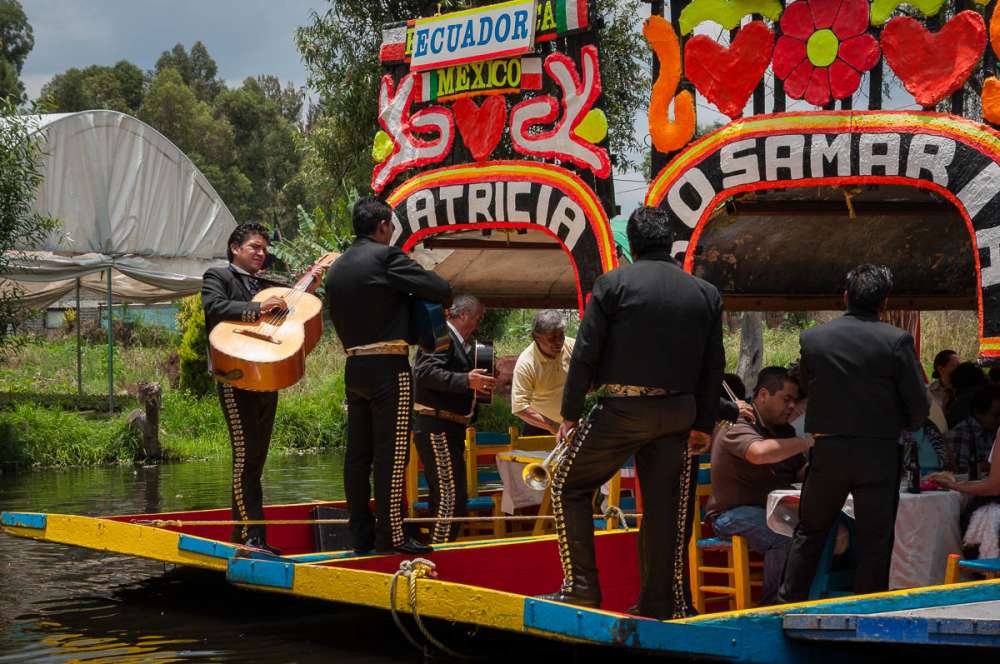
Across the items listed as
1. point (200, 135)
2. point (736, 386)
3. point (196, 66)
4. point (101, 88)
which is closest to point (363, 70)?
point (736, 386)

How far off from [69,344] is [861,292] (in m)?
26.6

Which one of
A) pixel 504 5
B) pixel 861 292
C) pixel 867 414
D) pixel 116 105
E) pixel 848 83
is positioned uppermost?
pixel 116 105

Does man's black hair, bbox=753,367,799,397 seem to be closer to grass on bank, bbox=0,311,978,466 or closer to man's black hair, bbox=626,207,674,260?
man's black hair, bbox=626,207,674,260

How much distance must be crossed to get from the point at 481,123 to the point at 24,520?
4100mm

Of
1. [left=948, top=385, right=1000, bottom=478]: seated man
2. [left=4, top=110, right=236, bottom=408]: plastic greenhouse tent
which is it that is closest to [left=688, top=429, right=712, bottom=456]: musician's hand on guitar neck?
[left=948, top=385, right=1000, bottom=478]: seated man

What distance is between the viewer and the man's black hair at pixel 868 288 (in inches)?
236

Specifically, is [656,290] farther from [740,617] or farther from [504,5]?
[504,5]

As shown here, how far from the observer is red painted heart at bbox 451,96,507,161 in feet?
30.1

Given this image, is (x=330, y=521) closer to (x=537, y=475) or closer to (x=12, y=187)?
(x=537, y=475)

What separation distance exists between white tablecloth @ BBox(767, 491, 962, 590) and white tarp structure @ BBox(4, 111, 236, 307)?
14895mm

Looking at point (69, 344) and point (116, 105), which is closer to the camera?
point (69, 344)

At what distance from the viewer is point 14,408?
776 inches

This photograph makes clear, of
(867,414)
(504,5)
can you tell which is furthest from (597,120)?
(867,414)

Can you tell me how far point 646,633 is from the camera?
5.42 metres
